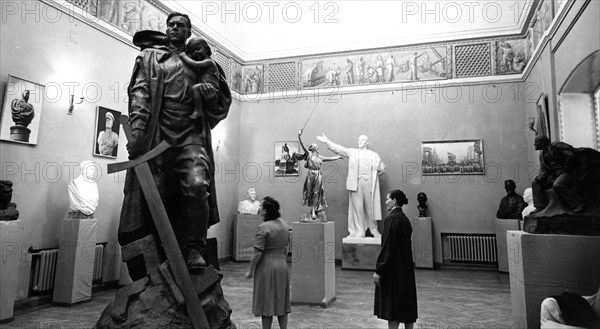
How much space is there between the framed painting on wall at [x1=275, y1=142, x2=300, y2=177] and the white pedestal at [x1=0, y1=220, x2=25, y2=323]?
8.55 metres

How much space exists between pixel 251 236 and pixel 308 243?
5.39m

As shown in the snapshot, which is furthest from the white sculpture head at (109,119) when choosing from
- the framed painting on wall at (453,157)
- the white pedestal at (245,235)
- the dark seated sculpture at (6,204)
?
the framed painting on wall at (453,157)

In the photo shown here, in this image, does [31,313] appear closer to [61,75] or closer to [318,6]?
[61,75]

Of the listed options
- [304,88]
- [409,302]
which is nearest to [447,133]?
[304,88]

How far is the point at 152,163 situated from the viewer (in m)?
3.02

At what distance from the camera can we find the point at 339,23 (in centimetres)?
1380

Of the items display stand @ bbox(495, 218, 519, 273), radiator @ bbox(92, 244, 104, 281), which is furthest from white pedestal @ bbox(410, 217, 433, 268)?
radiator @ bbox(92, 244, 104, 281)

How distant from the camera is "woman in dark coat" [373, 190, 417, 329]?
4809 millimetres

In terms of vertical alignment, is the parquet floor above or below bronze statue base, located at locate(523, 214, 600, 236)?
below

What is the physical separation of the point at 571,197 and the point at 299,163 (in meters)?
9.78

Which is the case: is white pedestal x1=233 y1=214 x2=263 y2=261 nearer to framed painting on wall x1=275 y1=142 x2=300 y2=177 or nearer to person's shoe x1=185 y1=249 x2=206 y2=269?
framed painting on wall x1=275 y1=142 x2=300 y2=177

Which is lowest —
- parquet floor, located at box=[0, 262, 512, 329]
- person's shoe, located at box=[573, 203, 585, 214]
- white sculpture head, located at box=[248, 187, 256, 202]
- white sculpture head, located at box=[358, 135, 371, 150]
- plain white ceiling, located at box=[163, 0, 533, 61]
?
parquet floor, located at box=[0, 262, 512, 329]

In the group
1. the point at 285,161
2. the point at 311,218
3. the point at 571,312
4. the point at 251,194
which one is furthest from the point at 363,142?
the point at 571,312

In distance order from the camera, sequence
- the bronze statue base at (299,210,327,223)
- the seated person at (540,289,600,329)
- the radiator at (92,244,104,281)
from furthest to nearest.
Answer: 1. the radiator at (92,244,104,281)
2. the bronze statue base at (299,210,327,223)
3. the seated person at (540,289,600,329)
